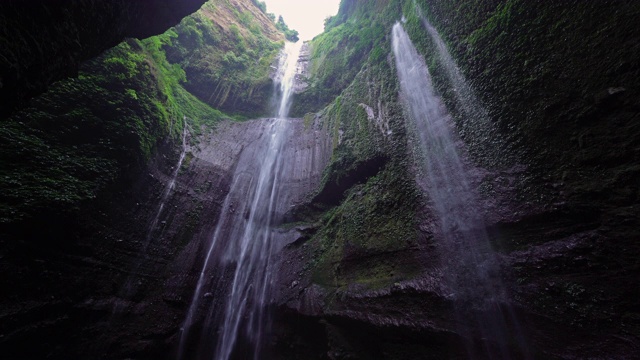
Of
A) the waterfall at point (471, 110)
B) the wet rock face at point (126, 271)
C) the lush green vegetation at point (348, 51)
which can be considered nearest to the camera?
the waterfall at point (471, 110)

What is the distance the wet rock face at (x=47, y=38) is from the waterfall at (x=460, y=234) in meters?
6.64

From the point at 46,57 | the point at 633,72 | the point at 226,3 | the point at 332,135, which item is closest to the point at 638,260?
the point at 633,72

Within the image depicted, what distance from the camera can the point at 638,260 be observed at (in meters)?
3.14

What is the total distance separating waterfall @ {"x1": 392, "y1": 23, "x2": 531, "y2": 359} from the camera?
409 cm

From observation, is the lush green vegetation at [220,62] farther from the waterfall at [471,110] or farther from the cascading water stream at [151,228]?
the waterfall at [471,110]

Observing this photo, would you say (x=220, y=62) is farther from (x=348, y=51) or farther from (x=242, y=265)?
(x=242, y=265)

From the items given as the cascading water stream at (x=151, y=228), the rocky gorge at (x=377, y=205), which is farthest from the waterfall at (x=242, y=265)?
the cascading water stream at (x=151, y=228)

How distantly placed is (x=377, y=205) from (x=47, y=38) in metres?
6.68

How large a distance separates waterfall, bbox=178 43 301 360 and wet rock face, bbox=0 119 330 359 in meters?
0.31

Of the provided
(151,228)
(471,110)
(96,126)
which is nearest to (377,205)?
(471,110)

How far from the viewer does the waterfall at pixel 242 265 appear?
25.7 ft

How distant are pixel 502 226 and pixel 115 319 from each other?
912 centimetres

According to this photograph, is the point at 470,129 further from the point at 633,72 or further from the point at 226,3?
the point at 226,3

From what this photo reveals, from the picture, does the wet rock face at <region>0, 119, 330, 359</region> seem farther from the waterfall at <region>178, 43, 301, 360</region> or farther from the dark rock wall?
the dark rock wall
